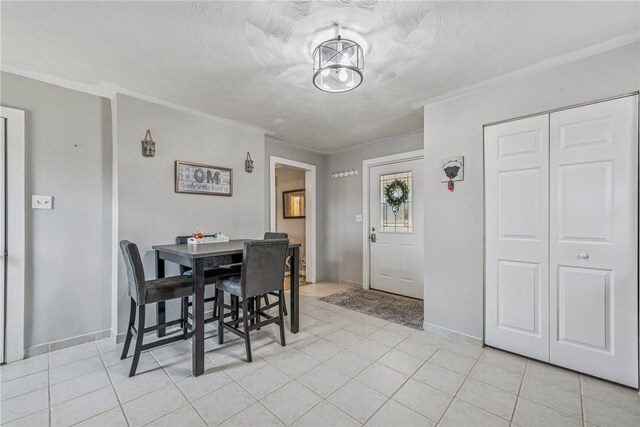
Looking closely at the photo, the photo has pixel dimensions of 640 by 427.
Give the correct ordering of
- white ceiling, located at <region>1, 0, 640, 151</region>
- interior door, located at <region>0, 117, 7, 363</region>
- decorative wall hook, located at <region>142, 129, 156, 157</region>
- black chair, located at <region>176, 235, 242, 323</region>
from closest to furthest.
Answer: white ceiling, located at <region>1, 0, 640, 151</region>
interior door, located at <region>0, 117, 7, 363</region>
black chair, located at <region>176, 235, 242, 323</region>
decorative wall hook, located at <region>142, 129, 156, 157</region>

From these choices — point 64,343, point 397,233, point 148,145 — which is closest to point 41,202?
point 148,145

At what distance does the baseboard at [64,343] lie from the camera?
2340 mm

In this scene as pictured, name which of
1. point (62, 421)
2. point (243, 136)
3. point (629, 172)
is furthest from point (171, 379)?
point (629, 172)

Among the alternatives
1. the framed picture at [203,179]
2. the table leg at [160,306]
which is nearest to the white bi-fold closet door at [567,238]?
the framed picture at [203,179]

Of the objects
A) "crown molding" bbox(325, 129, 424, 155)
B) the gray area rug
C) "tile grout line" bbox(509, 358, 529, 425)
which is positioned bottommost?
the gray area rug

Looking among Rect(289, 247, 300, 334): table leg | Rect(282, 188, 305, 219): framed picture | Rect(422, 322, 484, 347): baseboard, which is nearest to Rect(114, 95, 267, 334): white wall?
Rect(289, 247, 300, 334): table leg

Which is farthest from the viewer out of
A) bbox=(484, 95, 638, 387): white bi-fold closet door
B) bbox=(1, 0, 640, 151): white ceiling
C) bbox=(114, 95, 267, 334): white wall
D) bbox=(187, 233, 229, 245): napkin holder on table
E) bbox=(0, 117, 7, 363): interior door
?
bbox=(187, 233, 229, 245): napkin holder on table

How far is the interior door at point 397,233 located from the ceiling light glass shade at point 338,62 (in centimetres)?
235

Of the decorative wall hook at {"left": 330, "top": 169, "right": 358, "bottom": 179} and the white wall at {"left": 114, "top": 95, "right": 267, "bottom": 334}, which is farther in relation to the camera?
the decorative wall hook at {"left": 330, "top": 169, "right": 358, "bottom": 179}

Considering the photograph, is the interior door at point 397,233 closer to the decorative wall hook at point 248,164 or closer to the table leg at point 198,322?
the decorative wall hook at point 248,164

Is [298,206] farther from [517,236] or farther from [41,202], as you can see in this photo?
[517,236]

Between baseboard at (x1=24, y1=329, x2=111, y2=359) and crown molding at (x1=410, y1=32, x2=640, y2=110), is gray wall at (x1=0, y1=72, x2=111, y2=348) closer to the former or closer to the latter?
baseboard at (x1=24, y1=329, x2=111, y2=359)

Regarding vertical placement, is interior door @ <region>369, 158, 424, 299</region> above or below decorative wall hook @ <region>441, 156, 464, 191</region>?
below

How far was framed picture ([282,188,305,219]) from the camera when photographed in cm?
566
